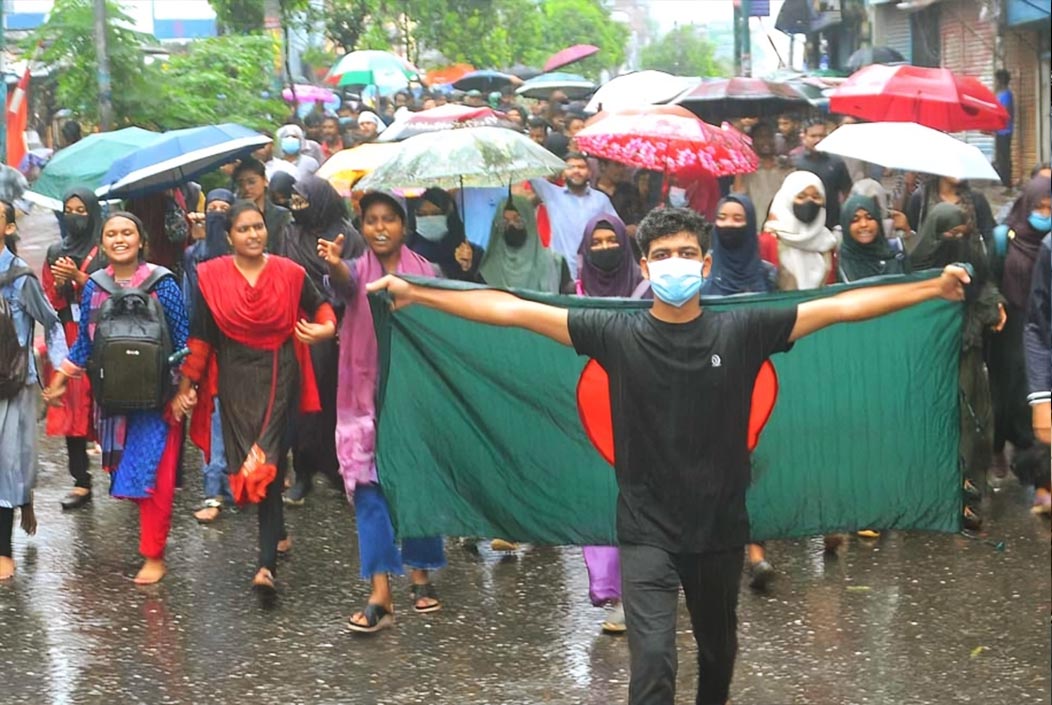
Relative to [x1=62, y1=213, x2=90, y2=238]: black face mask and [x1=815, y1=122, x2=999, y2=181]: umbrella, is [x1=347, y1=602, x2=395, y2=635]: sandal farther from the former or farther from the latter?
[x1=815, y1=122, x2=999, y2=181]: umbrella

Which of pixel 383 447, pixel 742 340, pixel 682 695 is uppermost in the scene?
pixel 742 340

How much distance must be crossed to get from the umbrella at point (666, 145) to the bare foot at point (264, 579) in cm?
405

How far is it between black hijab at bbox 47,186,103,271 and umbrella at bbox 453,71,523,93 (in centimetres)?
2164

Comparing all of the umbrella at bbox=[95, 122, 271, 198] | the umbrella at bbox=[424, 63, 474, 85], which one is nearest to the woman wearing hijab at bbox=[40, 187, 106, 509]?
the umbrella at bbox=[95, 122, 271, 198]

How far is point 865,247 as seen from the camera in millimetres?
7895

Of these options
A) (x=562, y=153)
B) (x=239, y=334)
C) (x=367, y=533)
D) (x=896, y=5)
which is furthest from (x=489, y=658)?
(x=896, y=5)

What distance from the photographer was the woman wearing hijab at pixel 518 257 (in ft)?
30.3

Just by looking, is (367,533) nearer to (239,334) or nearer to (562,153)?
(239,334)

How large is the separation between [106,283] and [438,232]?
2.67 m

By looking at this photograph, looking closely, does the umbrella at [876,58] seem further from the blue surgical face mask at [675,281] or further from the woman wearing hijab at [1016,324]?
the blue surgical face mask at [675,281]

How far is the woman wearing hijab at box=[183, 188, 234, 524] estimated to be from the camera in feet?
27.9

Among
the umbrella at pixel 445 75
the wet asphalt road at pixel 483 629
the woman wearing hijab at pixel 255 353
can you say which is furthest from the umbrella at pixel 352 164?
the umbrella at pixel 445 75

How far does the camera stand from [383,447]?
6000 mm

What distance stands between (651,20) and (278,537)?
166 m
